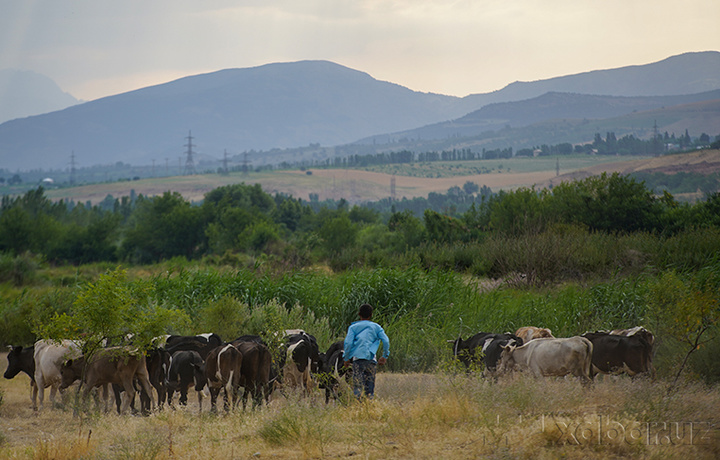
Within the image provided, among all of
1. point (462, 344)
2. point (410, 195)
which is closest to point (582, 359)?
point (462, 344)

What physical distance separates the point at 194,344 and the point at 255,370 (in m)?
1.94

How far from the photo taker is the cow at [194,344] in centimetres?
1205

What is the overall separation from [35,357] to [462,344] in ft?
25.2

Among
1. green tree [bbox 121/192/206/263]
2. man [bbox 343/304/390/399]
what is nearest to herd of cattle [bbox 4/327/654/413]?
man [bbox 343/304/390/399]

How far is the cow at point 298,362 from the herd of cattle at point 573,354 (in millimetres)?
2460

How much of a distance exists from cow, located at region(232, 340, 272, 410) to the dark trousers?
1735mm

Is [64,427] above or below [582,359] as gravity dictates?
below

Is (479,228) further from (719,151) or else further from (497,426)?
(719,151)

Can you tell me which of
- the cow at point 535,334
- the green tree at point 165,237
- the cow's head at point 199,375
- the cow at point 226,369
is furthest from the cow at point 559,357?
the green tree at point 165,237

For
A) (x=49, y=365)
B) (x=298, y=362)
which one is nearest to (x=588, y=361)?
(x=298, y=362)

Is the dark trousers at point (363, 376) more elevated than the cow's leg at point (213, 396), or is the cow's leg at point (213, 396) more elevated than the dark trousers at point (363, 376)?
the dark trousers at point (363, 376)

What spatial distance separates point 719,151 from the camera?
11250cm

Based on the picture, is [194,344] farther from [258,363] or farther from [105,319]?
[105,319]

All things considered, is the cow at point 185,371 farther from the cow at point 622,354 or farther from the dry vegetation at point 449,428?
the cow at point 622,354
